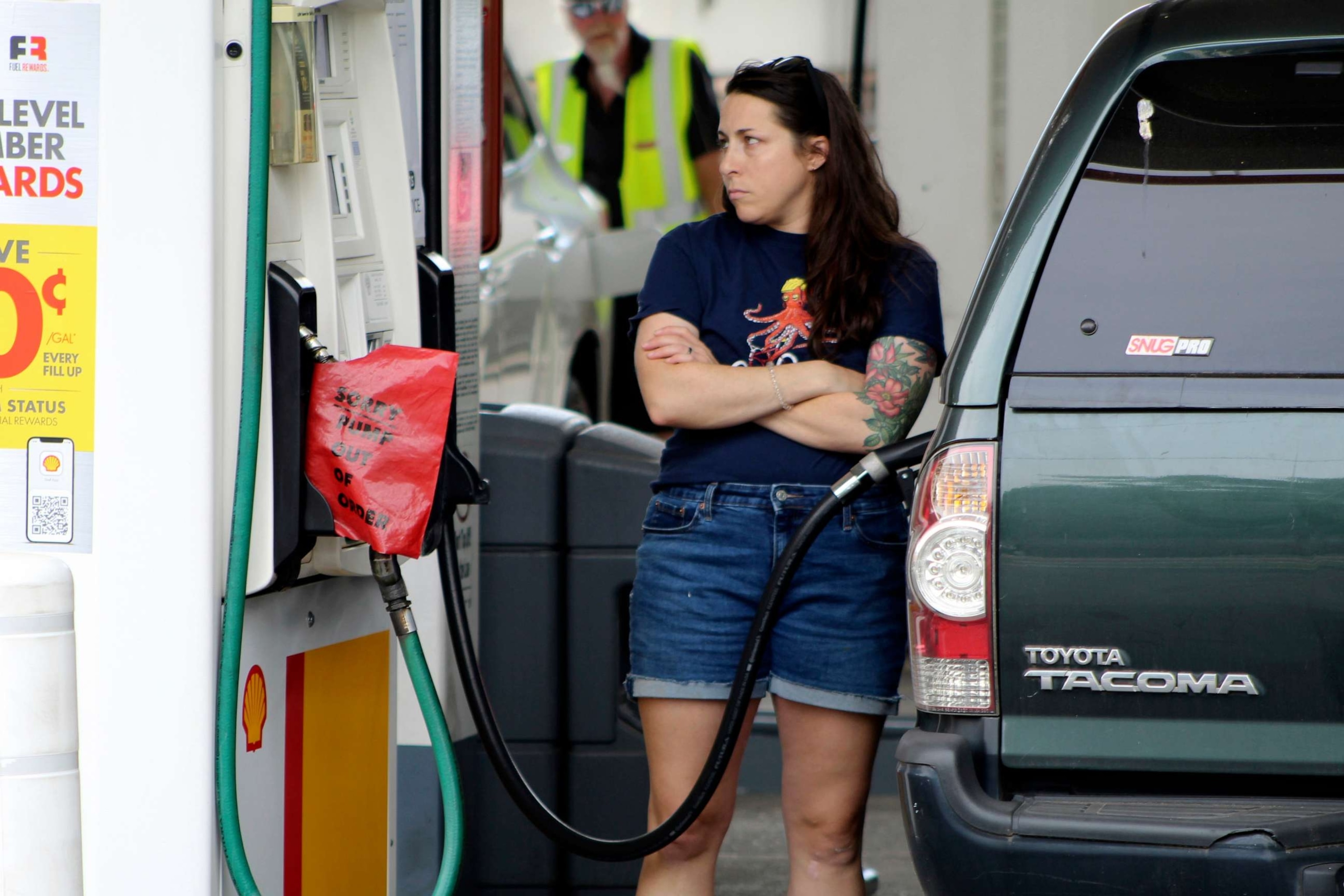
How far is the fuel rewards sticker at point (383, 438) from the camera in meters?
2.66

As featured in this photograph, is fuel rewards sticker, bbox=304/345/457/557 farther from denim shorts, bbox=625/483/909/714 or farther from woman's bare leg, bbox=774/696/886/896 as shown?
woman's bare leg, bbox=774/696/886/896

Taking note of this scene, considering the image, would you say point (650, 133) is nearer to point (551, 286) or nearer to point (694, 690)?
point (551, 286)

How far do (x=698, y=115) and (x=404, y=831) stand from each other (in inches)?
181

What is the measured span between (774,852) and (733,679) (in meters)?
2.24

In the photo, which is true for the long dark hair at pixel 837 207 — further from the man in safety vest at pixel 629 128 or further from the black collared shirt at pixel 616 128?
the black collared shirt at pixel 616 128

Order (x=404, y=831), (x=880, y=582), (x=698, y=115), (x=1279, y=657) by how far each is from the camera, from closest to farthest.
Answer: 1. (x=1279, y=657)
2. (x=880, y=582)
3. (x=404, y=831)
4. (x=698, y=115)

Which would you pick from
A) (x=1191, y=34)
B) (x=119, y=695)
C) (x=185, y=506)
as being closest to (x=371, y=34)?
(x=185, y=506)

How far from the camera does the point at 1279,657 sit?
2279 millimetres

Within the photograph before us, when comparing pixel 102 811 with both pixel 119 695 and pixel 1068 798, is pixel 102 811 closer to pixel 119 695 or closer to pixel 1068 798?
pixel 119 695

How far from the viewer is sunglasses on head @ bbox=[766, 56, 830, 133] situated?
3.04 meters

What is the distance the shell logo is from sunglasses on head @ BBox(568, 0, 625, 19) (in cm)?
531

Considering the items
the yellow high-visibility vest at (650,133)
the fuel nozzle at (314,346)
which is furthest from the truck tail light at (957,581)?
the yellow high-visibility vest at (650,133)

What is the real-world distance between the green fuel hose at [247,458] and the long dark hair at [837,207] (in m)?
0.92

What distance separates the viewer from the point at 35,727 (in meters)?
2.55
